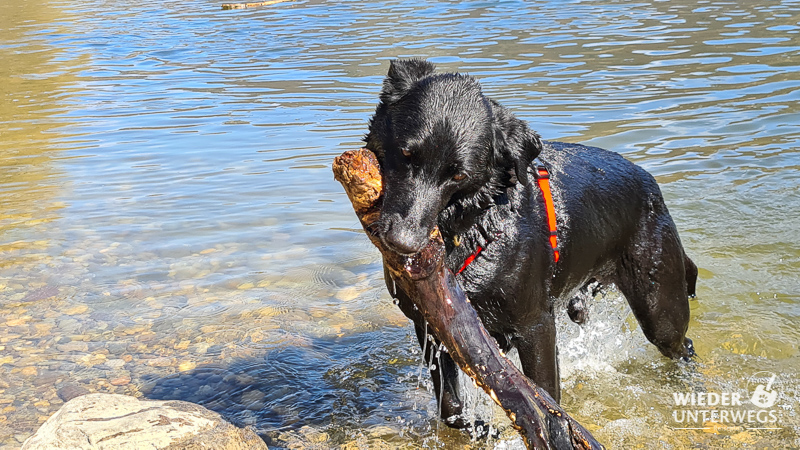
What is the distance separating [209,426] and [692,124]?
27.1 ft

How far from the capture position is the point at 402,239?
3053mm

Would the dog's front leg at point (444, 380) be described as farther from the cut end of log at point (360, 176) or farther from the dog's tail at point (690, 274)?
the dog's tail at point (690, 274)

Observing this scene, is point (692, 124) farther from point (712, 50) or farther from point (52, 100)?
point (52, 100)

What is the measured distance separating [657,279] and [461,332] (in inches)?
74.6

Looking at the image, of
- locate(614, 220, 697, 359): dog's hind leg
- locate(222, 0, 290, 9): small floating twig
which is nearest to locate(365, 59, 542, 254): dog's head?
locate(614, 220, 697, 359): dog's hind leg

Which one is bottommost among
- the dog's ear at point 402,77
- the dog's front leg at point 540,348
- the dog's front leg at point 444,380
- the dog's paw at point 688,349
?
the dog's paw at point 688,349

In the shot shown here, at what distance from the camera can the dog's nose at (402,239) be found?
3.05 m

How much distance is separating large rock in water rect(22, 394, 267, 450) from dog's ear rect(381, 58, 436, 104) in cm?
193

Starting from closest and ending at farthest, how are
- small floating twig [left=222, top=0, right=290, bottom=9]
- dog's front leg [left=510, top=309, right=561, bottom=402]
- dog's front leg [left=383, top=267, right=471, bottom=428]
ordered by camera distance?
dog's front leg [left=510, top=309, right=561, bottom=402] → dog's front leg [left=383, top=267, right=471, bottom=428] → small floating twig [left=222, top=0, right=290, bottom=9]

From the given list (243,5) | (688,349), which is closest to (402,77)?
(688,349)

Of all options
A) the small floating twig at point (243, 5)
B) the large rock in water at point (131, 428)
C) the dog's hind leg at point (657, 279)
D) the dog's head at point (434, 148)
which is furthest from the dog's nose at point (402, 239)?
the small floating twig at point (243, 5)

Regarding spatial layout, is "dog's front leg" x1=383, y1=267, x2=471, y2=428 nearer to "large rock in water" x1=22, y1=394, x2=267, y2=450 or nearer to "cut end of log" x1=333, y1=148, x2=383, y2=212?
"cut end of log" x1=333, y1=148, x2=383, y2=212

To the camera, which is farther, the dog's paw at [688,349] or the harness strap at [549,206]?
the dog's paw at [688,349]

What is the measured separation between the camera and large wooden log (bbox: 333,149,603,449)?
9.77ft
